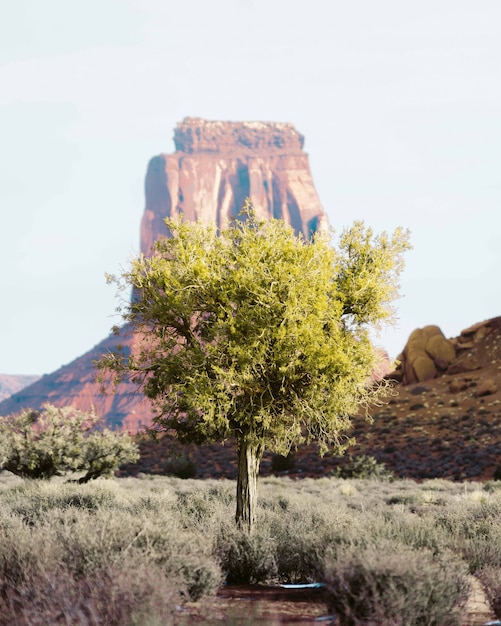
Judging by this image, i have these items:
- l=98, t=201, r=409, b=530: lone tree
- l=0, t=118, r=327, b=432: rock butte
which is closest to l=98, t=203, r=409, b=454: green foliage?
l=98, t=201, r=409, b=530: lone tree

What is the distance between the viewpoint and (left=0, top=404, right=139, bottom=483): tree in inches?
971

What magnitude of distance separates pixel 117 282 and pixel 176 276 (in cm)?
132

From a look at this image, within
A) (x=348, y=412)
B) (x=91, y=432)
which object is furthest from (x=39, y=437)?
(x=348, y=412)

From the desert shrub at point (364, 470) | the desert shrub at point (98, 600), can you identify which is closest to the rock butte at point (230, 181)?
the desert shrub at point (364, 470)

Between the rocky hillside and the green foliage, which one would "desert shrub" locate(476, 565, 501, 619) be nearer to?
the green foliage

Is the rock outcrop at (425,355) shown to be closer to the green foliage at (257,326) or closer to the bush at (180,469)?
the bush at (180,469)

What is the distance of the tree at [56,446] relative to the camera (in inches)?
971

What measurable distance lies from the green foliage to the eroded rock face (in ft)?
504

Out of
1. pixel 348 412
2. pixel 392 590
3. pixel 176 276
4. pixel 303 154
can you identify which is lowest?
pixel 392 590

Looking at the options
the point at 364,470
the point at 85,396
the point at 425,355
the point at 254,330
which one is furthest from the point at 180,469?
the point at 85,396

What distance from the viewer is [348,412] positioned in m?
14.8

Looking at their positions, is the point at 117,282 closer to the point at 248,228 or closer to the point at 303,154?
the point at 248,228

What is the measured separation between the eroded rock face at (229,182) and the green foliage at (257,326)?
153646 mm

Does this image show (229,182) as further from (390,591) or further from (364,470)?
(390,591)
